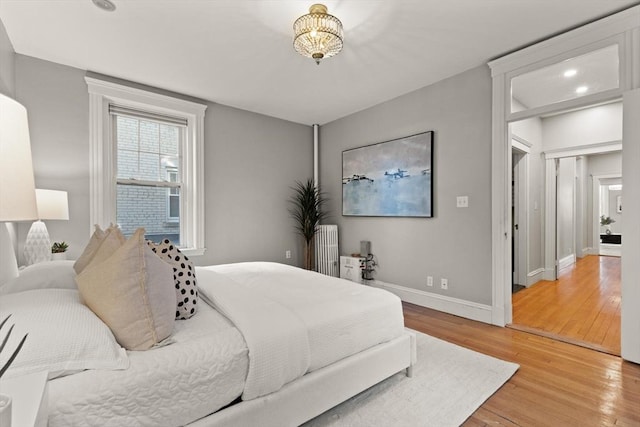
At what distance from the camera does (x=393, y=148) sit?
12.9 feet

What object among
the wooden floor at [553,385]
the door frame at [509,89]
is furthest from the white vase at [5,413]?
the door frame at [509,89]

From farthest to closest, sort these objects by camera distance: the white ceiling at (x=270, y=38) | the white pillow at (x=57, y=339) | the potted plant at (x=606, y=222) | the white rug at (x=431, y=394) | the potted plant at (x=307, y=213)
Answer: the potted plant at (x=606, y=222) → the potted plant at (x=307, y=213) → the white ceiling at (x=270, y=38) → the white rug at (x=431, y=394) → the white pillow at (x=57, y=339)

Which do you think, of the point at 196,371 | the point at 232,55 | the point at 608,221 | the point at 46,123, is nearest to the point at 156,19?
the point at 232,55

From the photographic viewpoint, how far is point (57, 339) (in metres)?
1.03

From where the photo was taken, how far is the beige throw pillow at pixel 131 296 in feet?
4.01

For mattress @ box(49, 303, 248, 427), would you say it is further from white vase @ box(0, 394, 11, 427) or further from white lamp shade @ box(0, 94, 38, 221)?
white lamp shade @ box(0, 94, 38, 221)

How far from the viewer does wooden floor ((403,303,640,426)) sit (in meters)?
1.66

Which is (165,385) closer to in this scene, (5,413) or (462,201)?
(5,413)

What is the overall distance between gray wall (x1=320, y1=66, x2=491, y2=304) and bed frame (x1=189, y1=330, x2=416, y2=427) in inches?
63.3

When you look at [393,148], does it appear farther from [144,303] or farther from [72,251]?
[72,251]

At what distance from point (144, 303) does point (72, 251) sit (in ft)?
8.28

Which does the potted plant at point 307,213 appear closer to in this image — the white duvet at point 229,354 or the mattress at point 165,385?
the white duvet at point 229,354

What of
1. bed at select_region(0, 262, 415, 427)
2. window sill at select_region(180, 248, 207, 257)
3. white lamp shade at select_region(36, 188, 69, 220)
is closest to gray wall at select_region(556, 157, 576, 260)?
bed at select_region(0, 262, 415, 427)

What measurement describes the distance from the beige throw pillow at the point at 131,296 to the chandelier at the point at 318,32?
1.71 metres
